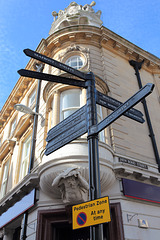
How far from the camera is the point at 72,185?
777 centimetres

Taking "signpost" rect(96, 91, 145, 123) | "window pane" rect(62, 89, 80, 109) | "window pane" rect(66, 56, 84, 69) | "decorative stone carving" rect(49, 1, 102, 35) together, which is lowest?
"signpost" rect(96, 91, 145, 123)

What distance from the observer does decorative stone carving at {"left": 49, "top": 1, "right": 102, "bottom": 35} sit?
16500mm

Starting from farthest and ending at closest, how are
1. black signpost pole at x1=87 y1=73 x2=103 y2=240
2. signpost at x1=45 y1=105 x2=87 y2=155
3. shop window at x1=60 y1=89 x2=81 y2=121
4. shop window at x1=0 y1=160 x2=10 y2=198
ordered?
shop window at x1=0 y1=160 x2=10 y2=198
shop window at x1=60 y1=89 x2=81 y2=121
signpost at x1=45 y1=105 x2=87 y2=155
black signpost pole at x1=87 y1=73 x2=103 y2=240

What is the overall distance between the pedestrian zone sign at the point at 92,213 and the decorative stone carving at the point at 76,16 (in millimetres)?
14491

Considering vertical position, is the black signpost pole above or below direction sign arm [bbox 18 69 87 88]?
below

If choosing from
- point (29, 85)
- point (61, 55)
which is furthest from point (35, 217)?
point (29, 85)

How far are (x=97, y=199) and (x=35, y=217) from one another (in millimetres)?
5763

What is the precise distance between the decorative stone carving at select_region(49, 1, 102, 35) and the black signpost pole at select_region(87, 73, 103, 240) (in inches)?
485

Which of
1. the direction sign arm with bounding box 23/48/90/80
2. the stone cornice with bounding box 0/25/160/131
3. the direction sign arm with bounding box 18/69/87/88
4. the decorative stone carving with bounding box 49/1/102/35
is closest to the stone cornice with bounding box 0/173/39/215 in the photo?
the direction sign arm with bounding box 18/69/87/88

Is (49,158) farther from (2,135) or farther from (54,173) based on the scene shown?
(2,135)

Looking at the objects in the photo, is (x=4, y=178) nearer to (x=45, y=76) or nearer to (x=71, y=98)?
(x=71, y=98)

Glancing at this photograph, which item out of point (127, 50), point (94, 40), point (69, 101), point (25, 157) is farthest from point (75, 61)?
point (25, 157)

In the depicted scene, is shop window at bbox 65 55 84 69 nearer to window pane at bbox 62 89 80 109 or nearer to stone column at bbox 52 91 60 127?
window pane at bbox 62 89 80 109

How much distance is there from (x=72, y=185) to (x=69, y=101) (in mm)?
4554
